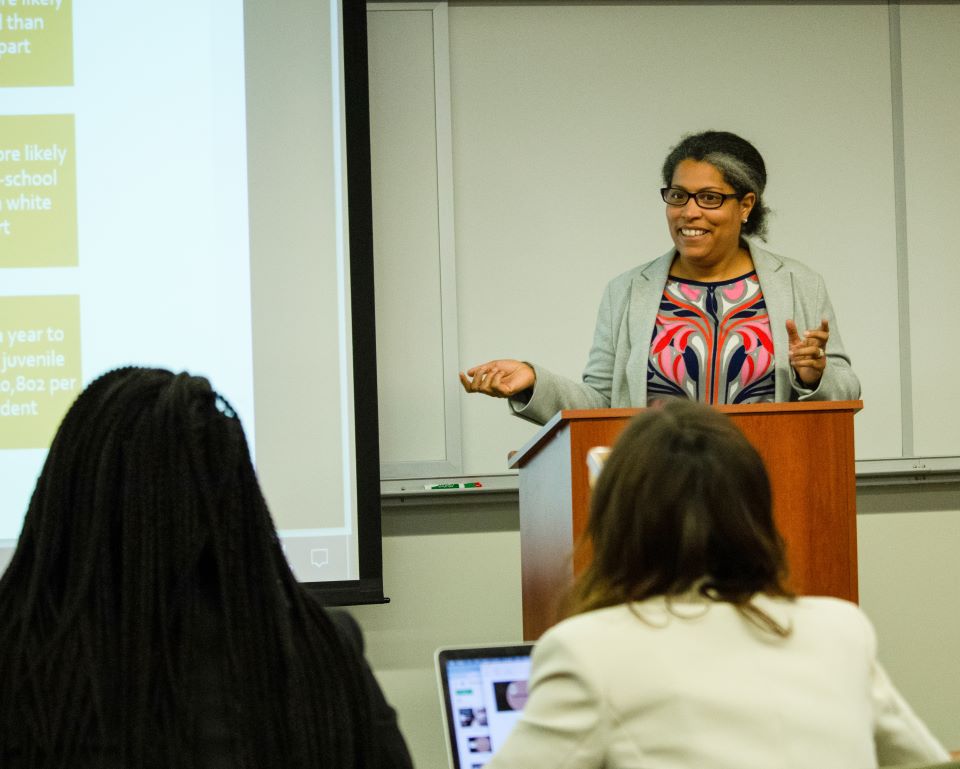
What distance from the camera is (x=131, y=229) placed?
333 centimetres

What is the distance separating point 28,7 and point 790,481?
2.47 metres

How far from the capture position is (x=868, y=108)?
3.99 m

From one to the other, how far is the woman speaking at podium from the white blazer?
4.24 ft

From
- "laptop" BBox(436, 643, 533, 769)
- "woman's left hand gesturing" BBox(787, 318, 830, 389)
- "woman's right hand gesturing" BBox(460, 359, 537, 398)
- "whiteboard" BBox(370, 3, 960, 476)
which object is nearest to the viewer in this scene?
"laptop" BBox(436, 643, 533, 769)

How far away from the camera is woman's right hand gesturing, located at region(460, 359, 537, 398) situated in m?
2.55

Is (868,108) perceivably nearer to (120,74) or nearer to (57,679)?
(120,74)

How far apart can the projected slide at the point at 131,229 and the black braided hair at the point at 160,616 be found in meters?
2.19

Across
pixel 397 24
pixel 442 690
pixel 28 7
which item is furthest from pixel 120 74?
pixel 442 690

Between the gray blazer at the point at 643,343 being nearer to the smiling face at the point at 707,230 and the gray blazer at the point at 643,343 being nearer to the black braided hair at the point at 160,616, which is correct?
the smiling face at the point at 707,230

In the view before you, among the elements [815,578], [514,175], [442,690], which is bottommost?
[442,690]

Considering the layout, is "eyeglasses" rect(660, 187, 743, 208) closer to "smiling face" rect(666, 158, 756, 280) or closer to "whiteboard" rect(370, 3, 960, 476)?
"smiling face" rect(666, 158, 756, 280)

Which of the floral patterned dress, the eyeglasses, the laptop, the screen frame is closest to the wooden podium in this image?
the laptop

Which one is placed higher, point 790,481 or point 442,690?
point 790,481

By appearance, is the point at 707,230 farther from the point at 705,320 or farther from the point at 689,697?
the point at 689,697
